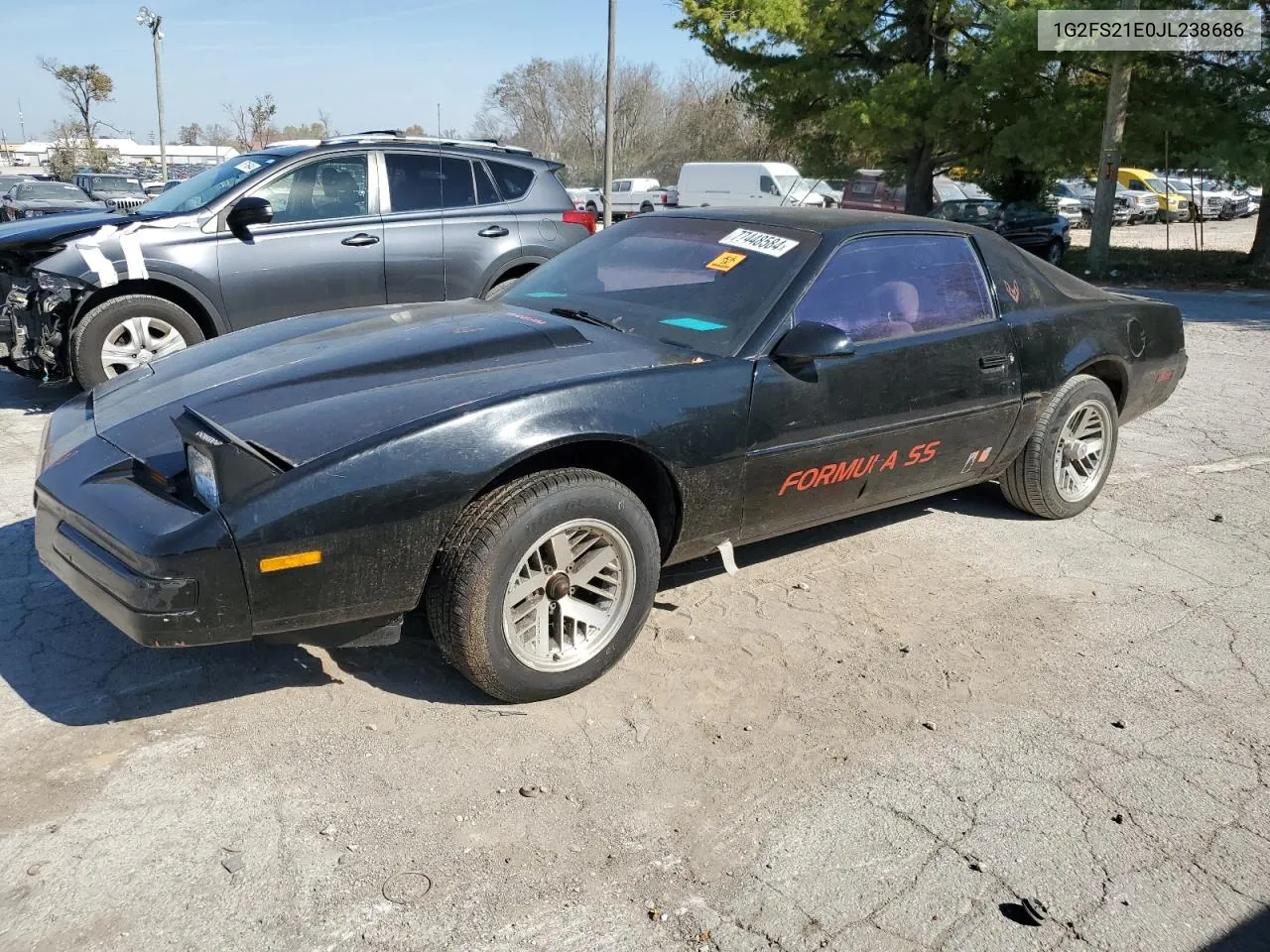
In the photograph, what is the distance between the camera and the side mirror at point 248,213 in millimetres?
6379

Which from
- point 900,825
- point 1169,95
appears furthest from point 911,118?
point 900,825

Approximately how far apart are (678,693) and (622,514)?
63 cm

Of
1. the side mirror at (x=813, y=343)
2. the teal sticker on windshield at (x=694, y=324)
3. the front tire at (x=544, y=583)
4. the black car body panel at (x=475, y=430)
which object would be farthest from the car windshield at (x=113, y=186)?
the front tire at (x=544, y=583)

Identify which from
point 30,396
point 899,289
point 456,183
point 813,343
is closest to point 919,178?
point 456,183

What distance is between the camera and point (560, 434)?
3.05 m

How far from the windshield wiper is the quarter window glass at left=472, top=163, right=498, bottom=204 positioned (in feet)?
12.6

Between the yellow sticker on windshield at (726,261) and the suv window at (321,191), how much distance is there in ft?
12.8

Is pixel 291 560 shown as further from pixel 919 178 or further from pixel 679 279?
pixel 919 178

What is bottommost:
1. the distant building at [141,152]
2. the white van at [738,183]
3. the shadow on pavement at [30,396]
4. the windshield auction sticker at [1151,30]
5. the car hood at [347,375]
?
the shadow on pavement at [30,396]

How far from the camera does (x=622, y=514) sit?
3199mm

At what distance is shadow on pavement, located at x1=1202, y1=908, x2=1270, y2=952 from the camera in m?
2.32

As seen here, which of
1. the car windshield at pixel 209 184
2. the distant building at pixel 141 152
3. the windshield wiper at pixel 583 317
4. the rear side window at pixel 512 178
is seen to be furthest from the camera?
the distant building at pixel 141 152

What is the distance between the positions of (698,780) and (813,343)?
4.96ft

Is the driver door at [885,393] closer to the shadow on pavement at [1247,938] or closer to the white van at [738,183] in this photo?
the shadow on pavement at [1247,938]
